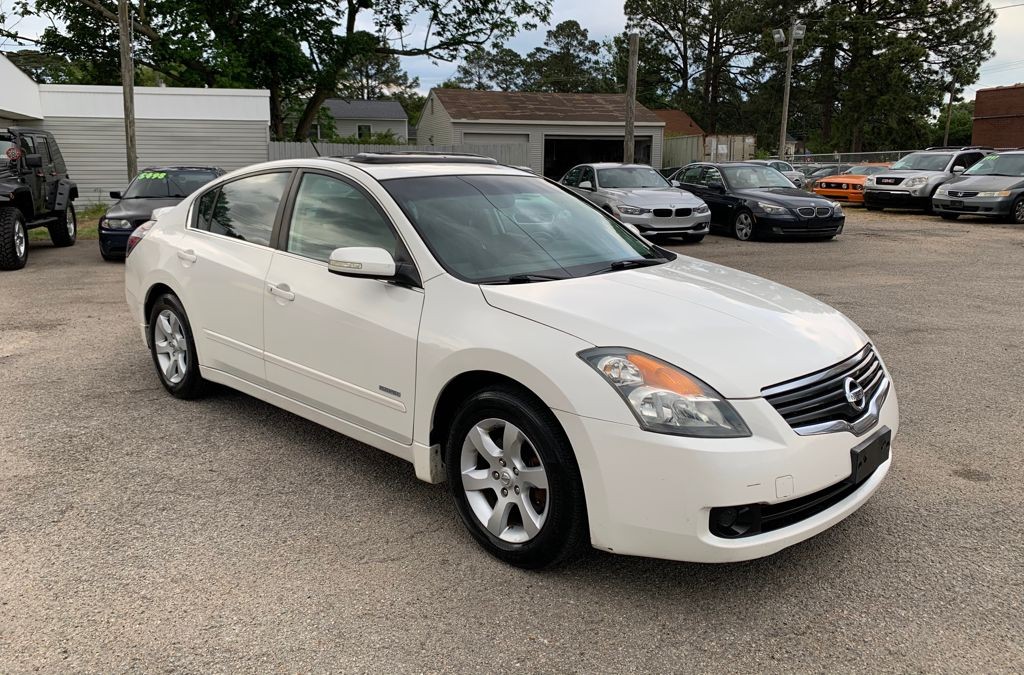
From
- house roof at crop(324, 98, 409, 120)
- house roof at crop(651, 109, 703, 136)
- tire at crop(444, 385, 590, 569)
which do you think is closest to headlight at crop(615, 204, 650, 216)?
tire at crop(444, 385, 590, 569)

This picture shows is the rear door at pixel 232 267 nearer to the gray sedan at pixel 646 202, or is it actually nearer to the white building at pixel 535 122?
the gray sedan at pixel 646 202

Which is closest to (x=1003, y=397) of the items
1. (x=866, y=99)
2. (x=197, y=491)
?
(x=197, y=491)

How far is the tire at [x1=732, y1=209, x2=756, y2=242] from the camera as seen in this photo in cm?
1577

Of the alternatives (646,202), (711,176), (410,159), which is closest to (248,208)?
(410,159)

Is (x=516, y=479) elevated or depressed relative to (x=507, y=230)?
depressed

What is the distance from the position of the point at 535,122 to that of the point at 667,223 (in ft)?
66.6

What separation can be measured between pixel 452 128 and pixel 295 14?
7.59 metres

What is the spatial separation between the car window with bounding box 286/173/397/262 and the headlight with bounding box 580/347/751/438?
140cm

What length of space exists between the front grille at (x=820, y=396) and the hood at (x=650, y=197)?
11910mm

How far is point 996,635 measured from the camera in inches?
110

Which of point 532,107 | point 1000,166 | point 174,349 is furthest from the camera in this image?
point 532,107

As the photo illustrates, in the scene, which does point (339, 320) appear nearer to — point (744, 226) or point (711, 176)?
point (744, 226)

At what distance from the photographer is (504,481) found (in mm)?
3211

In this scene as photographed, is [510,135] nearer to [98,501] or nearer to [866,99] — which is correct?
[866,99]
